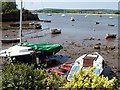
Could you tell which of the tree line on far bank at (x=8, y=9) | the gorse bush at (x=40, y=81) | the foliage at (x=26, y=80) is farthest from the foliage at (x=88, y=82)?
the tree line on far bank at (x=8, y=9)

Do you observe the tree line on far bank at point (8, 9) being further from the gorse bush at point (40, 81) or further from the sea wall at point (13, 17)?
the gorse bush at point (40, 81)

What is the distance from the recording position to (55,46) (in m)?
25.9

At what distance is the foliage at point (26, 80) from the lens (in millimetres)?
7141

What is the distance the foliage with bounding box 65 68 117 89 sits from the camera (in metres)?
7.00

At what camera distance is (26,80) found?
7.38m

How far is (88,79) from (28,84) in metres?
1.58

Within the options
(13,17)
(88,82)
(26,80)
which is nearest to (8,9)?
(13,17)

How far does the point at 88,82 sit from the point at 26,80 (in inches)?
65.1

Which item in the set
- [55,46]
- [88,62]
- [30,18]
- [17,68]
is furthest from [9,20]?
[17,68]

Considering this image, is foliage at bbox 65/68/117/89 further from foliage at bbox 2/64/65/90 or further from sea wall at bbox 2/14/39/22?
sea wall at bbox 2/14/39/22

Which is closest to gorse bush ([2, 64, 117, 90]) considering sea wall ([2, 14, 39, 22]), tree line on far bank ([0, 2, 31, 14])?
sea wall ([2, 14, 39, 22])

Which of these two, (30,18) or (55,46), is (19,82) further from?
(30,18)

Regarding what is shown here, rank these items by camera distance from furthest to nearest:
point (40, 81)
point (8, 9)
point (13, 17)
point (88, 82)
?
point (8, 9)
point (13, 17)
point (40, 81)
point (88, 82)

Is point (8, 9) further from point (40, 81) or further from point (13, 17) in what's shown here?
point (40, 81)
